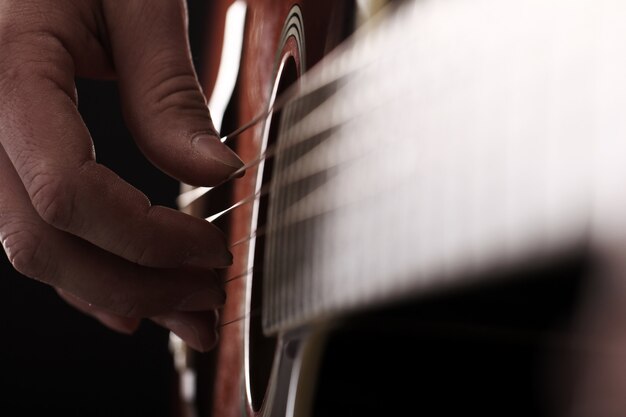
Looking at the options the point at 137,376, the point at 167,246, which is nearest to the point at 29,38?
the point at 167,246

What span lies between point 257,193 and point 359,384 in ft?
0.48

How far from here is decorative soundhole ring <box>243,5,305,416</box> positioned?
504 millimetres

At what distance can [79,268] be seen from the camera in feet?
1.42

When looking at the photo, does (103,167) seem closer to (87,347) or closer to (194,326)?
(194,326)

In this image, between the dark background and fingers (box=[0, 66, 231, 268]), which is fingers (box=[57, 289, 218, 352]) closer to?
fingers (box=[0, 66, 231, 268])

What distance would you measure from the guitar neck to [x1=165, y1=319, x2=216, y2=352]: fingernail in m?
0.07

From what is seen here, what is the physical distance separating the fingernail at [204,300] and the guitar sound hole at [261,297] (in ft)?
0.14

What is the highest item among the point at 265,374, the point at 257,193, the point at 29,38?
the point at 29,38

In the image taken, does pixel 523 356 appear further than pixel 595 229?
Yes

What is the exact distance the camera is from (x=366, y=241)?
377 mm

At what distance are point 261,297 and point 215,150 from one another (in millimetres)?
128

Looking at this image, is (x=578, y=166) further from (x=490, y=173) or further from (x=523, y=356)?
(x=523, y=356)

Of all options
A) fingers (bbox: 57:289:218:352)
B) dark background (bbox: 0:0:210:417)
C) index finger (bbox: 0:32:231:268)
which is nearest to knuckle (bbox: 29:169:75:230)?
index finger (bbox: 0:32:231:268)

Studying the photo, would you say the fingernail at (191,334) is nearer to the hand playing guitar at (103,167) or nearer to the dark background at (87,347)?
the hand playing guitar at (103,167)
